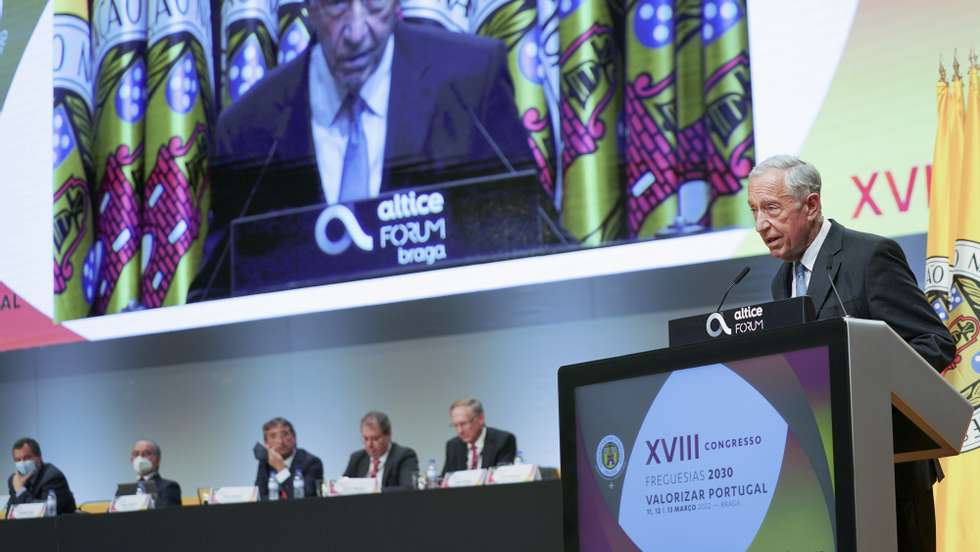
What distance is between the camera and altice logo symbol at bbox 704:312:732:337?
179 centimetres

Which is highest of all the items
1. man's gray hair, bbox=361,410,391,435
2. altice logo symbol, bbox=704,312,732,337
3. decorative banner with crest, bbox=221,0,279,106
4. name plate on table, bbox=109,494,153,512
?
decorative banner with crest, bbox=221,0,279,106

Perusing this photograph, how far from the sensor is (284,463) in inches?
239

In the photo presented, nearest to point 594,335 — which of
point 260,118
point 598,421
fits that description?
point 260,118

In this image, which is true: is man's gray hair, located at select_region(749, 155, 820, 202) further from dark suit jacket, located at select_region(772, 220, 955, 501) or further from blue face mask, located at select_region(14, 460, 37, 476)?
blue face mask, located at select_region(14, 460, 37, 476)

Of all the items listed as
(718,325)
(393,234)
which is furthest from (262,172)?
(718,325)

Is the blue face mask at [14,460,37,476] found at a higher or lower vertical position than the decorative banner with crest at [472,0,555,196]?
lower

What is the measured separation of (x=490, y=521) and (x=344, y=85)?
121 inches

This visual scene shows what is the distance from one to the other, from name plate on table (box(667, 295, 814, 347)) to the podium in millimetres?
76

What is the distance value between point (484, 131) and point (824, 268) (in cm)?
358

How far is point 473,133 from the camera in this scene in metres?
5.55

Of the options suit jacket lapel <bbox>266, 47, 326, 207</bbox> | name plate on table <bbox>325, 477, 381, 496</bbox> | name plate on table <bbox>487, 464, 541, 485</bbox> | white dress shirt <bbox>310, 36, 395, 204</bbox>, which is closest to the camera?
name plate on table <bbox>487, 464, 541, 485</bbox>

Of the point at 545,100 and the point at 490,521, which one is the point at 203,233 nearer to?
the point at 545,100

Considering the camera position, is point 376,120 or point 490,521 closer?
point 490,521

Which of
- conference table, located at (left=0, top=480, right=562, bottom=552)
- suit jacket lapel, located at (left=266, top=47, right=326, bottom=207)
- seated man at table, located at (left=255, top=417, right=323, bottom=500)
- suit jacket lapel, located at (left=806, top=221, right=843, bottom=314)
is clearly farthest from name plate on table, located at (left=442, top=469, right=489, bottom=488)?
suit jacket lapel, located at (left=806, top=221, right=843, bottom=314)
